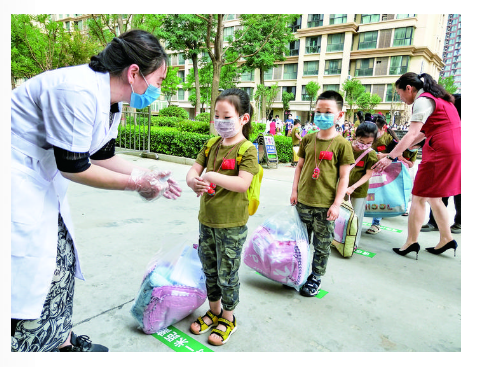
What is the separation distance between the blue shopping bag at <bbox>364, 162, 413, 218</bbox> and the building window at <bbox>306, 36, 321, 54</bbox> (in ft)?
95.2

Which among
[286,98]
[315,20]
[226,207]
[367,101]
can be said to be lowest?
[226,207]

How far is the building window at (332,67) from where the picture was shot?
2886cm

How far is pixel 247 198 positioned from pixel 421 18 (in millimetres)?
30028

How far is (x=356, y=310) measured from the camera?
2201 millimetres

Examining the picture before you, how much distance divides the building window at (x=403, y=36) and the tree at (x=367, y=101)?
459 centimetres

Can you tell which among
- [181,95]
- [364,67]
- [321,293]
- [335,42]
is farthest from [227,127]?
[181,95]

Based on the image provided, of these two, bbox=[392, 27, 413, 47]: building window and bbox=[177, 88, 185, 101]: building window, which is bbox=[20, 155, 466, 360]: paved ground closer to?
bbox=[392, 27, 413, 47]: building window

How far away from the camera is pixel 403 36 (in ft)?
84.8

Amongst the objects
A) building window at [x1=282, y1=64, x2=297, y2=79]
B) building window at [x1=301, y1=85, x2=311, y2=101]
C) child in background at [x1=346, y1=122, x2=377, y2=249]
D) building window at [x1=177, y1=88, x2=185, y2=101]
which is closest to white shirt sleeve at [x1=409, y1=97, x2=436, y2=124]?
child in background at [x1=346, y1=122, x2=377, y2=249]

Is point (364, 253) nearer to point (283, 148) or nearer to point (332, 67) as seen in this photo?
point (283, 148)

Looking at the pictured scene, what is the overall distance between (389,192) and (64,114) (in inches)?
131

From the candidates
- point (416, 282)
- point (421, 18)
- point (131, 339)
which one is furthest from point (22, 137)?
point (421, 18)

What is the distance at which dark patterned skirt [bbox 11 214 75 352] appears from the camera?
1.24 m

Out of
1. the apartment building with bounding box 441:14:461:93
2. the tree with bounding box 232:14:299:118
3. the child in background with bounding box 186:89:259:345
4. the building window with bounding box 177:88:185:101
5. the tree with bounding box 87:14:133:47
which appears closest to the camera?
the child in background with bounding box 186:89:259:345
